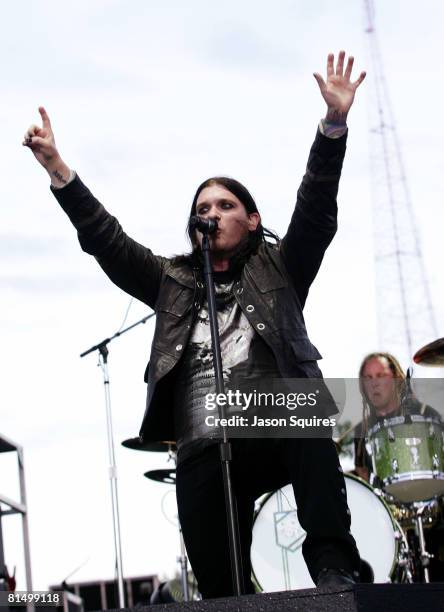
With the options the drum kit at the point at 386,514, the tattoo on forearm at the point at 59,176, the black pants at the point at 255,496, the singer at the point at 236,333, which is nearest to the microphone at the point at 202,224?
the singer at the point at 236,333

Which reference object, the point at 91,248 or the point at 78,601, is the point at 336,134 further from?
the point at 78,601

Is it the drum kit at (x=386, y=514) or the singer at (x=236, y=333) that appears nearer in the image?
the singer at (x=236, y=333)

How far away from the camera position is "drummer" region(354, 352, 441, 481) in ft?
24.4

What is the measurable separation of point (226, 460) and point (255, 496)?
358mm

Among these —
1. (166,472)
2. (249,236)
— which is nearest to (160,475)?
(166,472)

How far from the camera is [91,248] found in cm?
423

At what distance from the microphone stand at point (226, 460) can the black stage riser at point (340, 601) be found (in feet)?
0.89

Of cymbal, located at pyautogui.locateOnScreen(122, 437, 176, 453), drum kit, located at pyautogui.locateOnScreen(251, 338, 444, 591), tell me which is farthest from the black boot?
cymbal, located at pyautogui.locateOnScreen(122, 437, 176, 453)

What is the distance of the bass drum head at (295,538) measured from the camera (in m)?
7.09

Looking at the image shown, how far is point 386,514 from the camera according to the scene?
7148mm

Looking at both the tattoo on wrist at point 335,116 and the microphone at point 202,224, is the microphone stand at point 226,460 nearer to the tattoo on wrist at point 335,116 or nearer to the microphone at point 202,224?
the microphone at point 202,224

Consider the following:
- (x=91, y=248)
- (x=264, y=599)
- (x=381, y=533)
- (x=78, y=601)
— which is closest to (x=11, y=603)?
(x=78, y=601)

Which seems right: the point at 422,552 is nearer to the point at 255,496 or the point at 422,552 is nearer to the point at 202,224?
the point at 255,496

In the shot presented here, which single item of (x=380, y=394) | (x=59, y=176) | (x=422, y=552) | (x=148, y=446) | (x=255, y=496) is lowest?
(x=422, y=552)
